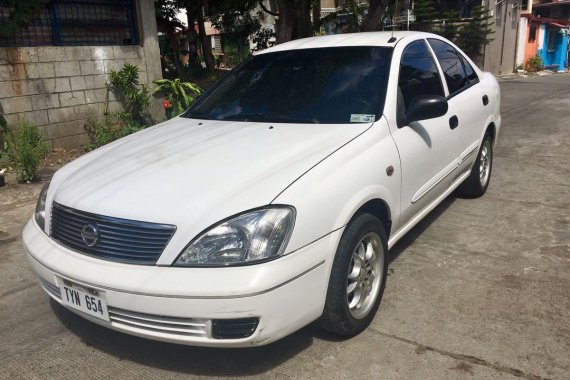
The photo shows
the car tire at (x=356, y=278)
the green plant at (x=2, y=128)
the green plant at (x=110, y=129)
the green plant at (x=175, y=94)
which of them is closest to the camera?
the car tire at (x=356, y=278)

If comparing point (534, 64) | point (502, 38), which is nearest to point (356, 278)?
point (502, 38)

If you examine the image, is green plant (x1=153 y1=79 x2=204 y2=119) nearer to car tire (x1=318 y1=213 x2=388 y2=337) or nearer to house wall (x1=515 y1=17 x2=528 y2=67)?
car tire (x1=318 y1=213 x2=388 y2=337)

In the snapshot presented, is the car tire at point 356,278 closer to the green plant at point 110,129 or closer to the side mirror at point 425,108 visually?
the side mirror at point 425,108

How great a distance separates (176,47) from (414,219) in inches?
474

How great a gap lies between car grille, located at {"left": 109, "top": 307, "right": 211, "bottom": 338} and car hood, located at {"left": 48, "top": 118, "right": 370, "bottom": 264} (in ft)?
1.02

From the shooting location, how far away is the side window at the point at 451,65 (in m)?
4.31

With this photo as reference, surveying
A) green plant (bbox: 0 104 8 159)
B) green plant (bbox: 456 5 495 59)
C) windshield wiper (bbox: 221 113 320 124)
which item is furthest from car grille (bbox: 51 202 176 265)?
green plant (bbox: 456 5 495 59)

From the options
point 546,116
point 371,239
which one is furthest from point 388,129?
point 546,116

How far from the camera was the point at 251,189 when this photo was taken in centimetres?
243

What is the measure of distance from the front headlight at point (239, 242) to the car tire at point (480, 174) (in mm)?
3198

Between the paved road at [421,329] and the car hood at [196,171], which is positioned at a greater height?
the car hood at [196,171]

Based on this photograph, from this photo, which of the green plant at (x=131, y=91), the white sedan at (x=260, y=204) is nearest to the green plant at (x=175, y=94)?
the green plant at (x=131, y=91)

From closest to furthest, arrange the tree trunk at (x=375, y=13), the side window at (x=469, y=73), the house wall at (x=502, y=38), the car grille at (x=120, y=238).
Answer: the car grille at (x=120, y=238)
the side window at (x=469, y=73)
the tree trunk at (x=375, y=13)
the house wall at (x=502, y=38)

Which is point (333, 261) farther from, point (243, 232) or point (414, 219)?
point (414, 219)
